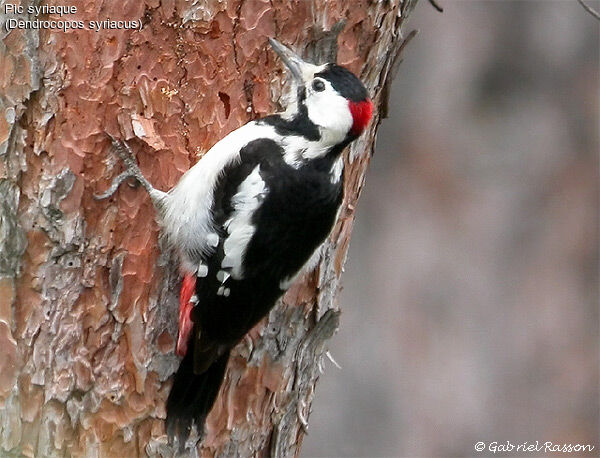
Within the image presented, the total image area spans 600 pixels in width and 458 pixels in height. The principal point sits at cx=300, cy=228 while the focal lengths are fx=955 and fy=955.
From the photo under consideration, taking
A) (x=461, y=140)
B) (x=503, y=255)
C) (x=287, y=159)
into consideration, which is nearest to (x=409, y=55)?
(x=461, y=140)

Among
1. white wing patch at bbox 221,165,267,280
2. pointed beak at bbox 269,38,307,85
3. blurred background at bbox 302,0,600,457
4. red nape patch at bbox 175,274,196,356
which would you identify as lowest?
red nape patch at bbox 175,274,196,356

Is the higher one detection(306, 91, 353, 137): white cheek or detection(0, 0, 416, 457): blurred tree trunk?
detection(306, 91, 353, 137): white cheek

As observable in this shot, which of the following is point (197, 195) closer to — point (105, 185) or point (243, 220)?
point (243, 220)

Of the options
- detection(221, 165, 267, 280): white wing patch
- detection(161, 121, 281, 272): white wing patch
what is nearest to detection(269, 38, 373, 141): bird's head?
detection(161, 121, 281, 272): white wing patch

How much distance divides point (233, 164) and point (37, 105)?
0.63m

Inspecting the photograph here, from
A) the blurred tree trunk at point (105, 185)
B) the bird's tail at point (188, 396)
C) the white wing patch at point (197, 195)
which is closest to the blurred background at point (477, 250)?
the blurred tree trunk at point (105, 185)

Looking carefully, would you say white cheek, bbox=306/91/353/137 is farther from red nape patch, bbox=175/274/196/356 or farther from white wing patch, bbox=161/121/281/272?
red nape patch, bbox=175/274/196/356

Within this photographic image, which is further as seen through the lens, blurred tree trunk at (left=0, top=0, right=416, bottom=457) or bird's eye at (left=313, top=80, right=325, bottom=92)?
bird's eye at (left=313, top=80, right=325, bottom=92)

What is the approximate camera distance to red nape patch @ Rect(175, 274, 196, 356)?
3.03 metres

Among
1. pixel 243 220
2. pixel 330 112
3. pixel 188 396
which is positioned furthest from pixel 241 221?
pixel 188 396

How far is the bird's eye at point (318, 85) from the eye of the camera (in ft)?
10.1

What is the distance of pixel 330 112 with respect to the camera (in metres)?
3.15

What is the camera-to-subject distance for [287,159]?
124 inches

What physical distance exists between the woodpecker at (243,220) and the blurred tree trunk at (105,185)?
0.07m
